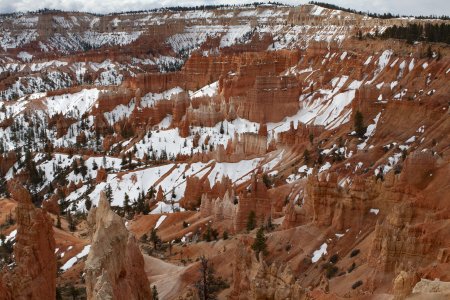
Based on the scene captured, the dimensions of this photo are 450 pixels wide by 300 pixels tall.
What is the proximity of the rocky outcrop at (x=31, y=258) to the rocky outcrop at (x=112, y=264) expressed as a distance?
4007mm

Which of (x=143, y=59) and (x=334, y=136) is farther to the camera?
(x=143, y=59)

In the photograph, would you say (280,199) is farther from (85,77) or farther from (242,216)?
(85,77)

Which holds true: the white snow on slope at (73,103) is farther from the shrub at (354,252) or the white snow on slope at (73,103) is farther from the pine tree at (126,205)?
the shrub at (354,252)

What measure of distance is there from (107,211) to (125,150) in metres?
62.5

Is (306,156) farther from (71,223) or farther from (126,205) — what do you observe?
(71,223)

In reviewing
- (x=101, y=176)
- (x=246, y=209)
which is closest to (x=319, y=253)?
(x=246, y=209)

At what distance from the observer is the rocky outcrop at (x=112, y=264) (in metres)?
14.7

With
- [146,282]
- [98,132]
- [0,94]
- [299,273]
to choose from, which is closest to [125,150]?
[98,132]

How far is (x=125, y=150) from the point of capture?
261 feet

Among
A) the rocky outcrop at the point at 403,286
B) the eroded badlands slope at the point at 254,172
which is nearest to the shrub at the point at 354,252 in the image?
the eroded badlands slope at the point at 254,172

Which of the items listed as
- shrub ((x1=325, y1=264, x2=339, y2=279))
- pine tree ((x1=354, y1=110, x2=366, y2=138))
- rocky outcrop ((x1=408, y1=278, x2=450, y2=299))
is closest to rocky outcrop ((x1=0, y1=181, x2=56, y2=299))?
rocky outcrop ((x1=408, y1=278, x2=450, y2=299))

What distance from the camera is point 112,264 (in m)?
16.1

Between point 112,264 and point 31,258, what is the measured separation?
6.35m

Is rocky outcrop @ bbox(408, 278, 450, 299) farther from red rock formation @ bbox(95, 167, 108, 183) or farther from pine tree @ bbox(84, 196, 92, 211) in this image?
red rock formation @ bbox(95, 167, 108, 183)
